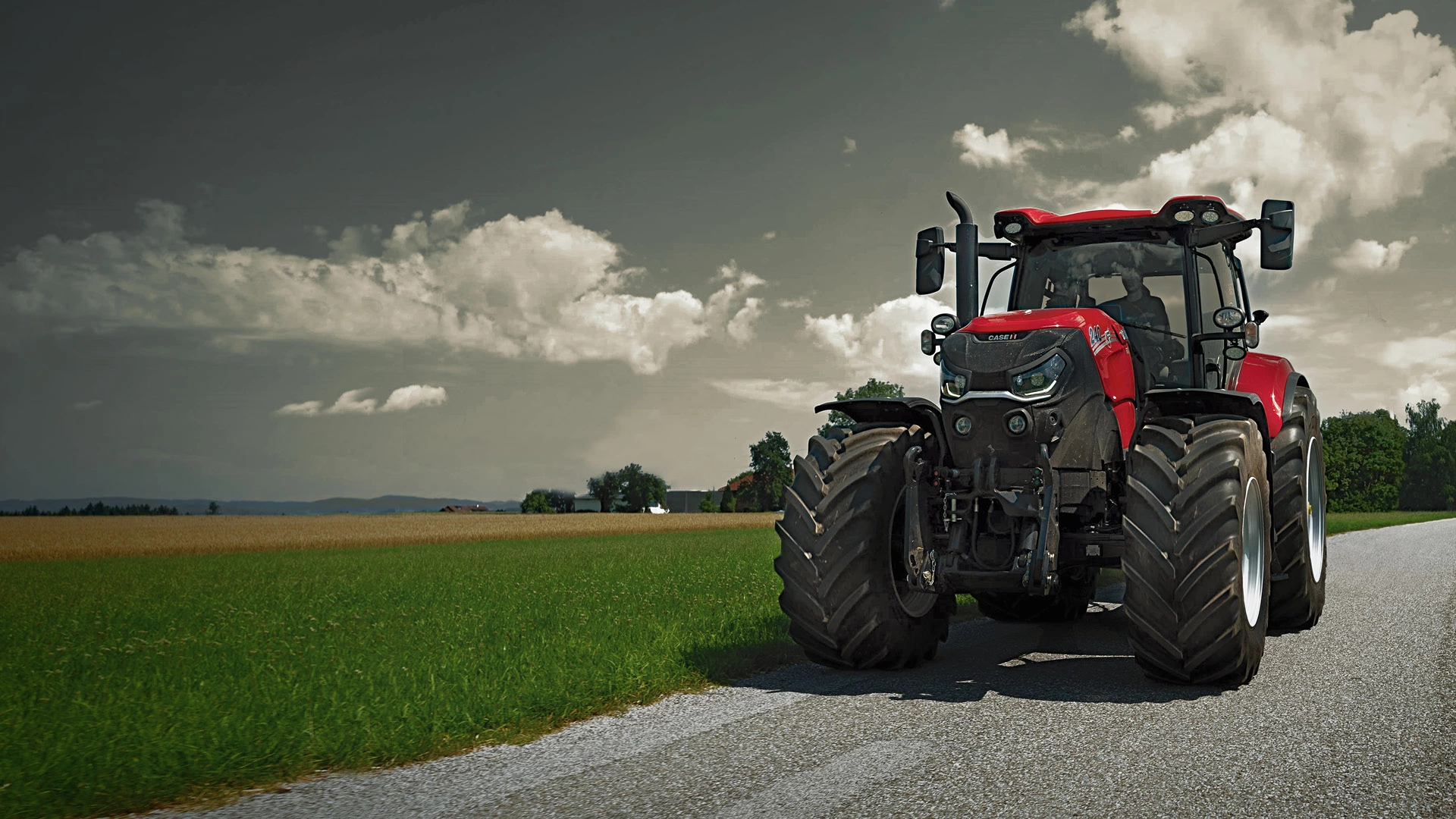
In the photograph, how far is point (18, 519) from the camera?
4909cm

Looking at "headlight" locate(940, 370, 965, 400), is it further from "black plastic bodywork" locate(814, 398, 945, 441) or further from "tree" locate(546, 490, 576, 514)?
"tree" locate(546, 490, 576, 514)

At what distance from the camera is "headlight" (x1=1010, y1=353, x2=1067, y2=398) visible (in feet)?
20.7

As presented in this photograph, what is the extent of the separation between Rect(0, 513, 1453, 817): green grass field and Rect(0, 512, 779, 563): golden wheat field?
59.0 ft

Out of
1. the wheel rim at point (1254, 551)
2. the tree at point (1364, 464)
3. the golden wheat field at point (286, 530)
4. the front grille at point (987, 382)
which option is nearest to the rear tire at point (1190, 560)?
the wheel rim at point (1254, 551)

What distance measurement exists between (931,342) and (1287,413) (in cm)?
346

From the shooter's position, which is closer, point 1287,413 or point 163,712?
point 163,712

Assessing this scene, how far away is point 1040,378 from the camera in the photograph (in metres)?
6.32

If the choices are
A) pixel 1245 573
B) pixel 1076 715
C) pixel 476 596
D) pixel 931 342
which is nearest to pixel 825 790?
pixel 1076 715

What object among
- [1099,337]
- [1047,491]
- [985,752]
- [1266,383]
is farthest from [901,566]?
[1266,383]

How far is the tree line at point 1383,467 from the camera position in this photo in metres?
92.9

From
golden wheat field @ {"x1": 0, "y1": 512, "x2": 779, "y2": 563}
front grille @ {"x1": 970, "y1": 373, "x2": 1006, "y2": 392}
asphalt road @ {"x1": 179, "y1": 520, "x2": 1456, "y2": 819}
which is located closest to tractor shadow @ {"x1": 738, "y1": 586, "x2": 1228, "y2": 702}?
asphalt road @ {"x1": 179, "y1": 520, "x2": 1456, "y2": 819}

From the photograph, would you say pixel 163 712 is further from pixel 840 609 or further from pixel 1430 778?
pixel 1430 778

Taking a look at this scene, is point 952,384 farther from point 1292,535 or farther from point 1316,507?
point 1316,507

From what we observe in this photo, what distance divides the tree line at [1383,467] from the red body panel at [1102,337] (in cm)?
8999
